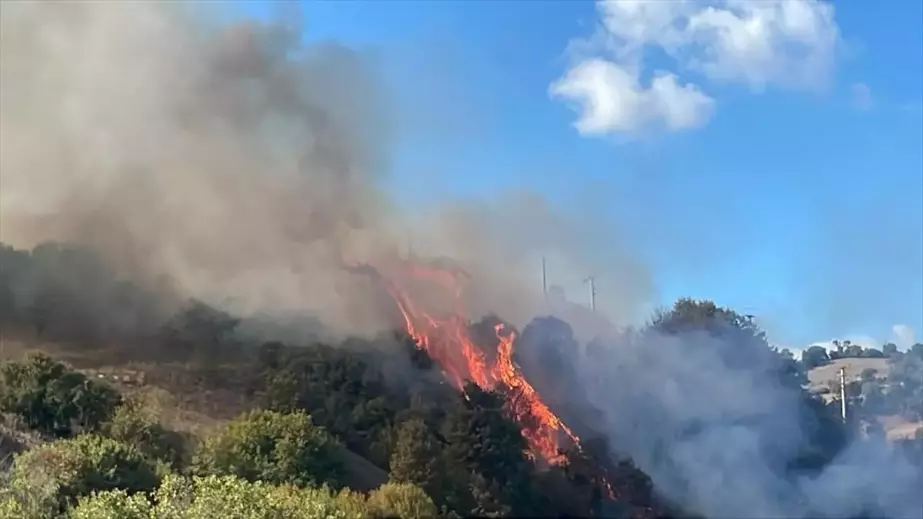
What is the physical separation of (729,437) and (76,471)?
2461 centimetres

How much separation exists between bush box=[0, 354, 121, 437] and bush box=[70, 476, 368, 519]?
12645 mm

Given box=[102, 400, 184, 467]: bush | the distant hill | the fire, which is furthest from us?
the distant hill

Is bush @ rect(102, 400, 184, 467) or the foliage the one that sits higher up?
the foliage

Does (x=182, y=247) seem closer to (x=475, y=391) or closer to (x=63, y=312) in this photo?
(x=63, y=312)

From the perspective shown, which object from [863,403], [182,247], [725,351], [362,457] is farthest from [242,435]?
[863,403]

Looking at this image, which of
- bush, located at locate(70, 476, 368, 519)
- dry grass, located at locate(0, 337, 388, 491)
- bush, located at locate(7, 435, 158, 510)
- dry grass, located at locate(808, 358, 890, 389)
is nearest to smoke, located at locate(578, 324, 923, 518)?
dry grass, located at locate(0, 337, 388, 491)

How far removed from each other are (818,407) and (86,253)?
37719 mm

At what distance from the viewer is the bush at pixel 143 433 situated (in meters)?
28.9

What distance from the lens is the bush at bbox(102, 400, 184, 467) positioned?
28.9 m

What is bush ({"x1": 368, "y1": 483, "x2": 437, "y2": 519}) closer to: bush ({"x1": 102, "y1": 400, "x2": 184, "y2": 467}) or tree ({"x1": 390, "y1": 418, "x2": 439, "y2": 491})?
tree ({"x1": 390, "y1": 418, "x2": 439, "y2": 491})

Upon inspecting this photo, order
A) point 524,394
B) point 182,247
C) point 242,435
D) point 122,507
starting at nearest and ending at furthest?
point 122,507, point 242,435, point 524,394, point 182,247

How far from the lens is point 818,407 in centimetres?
4544

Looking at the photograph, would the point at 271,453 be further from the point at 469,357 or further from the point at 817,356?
the point at 817,356

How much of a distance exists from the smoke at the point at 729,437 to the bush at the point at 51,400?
20110mm
